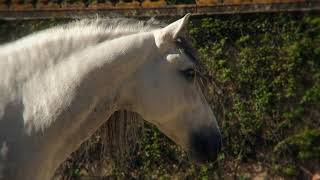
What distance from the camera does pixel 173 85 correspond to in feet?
10.1

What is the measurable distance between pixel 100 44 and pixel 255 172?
5.00 metres

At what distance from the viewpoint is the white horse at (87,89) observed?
2.88 metres

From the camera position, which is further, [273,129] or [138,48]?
[273,129]

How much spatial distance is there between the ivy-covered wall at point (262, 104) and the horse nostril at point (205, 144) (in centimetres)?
432

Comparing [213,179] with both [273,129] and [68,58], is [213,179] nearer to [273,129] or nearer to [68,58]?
[273,129]

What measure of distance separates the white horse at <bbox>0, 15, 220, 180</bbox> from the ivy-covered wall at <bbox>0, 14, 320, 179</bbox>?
4.48 m

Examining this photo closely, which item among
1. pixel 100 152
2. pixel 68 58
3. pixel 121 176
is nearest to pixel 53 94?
pixel 68 58

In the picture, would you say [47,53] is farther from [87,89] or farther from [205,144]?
[205,144]

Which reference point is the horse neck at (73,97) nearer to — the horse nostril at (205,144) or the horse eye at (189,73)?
the horse eye at (189,73)

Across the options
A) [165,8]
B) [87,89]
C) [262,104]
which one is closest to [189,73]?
[87,89]

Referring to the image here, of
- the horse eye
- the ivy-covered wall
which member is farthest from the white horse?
the ivy-covered wall

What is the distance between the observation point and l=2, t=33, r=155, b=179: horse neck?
9.52 ft

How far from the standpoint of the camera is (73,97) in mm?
2939

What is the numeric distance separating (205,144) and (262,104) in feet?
15.1
